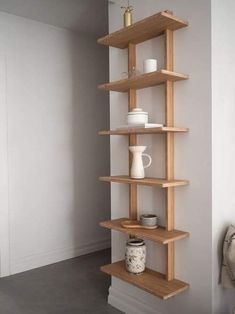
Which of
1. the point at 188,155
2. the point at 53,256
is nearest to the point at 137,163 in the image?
the point at 188,155

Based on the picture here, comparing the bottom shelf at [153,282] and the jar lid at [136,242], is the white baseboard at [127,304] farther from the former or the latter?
the jar lid at [136,242]

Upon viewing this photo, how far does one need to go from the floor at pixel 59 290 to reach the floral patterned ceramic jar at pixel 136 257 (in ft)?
1.53

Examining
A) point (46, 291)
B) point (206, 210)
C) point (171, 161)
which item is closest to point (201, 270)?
point (206, 210)

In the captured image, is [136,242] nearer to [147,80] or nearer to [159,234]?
[159,234]

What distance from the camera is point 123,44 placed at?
A: 216 cm

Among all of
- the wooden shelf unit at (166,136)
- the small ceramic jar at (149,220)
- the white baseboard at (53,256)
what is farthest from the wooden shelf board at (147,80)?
the white baseboard at (53,256)

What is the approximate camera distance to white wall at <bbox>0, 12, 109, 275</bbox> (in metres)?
2.90

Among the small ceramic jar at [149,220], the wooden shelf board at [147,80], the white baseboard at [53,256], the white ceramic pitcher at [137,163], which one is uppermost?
the wooden shelf board at [147,80]

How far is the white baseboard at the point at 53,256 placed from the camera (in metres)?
2.98

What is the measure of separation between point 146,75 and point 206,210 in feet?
2.79

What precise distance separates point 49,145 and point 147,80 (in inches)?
63.2

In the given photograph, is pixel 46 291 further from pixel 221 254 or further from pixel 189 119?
pixel 189 119

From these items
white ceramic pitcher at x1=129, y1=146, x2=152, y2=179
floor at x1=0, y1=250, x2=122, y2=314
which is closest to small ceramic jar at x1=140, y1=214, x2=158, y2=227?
white ceramic pitcher at x1=129, y1=146, x2=152, y2=179

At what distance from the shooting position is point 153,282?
6.30 feet
